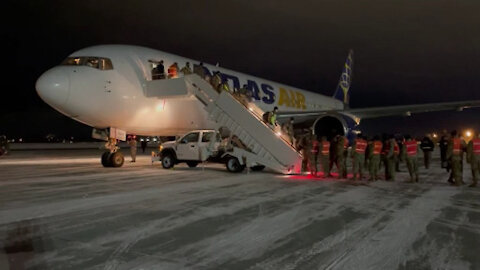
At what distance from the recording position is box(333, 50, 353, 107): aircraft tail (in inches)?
1197

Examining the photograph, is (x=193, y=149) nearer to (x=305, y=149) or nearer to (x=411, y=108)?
(x=305, y=149)

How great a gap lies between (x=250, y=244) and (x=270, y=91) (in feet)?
52.3

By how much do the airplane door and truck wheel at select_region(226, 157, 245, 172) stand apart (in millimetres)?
1225

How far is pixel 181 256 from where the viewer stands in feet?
12.4

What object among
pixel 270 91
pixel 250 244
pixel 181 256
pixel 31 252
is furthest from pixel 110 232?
pixel 270 91

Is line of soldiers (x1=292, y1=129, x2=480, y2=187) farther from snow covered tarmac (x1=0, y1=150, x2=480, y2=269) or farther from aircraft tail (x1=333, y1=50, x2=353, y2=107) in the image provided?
aircraft tail (x1=333, y1=50, x2=353, y2=107)

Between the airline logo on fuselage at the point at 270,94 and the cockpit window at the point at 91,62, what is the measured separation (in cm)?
428

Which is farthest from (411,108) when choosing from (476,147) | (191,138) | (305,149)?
(191,138)

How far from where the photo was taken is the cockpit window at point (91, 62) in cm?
1223

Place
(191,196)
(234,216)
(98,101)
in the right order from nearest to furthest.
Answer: (234,216) < (191,196) < (98,101)

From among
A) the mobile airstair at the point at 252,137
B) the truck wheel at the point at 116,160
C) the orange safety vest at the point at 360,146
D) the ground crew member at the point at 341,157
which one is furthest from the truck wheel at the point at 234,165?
the truck wheel at the point at 116,160

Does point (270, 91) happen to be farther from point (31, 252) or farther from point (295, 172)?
point (31, 252)

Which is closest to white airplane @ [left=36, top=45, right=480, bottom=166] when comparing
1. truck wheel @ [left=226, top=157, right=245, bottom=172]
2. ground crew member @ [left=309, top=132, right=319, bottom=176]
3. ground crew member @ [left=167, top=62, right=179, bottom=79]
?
ground crew member @ [left=167, top=62, right=179, bottom=79]

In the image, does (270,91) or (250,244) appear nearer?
(250,244)
